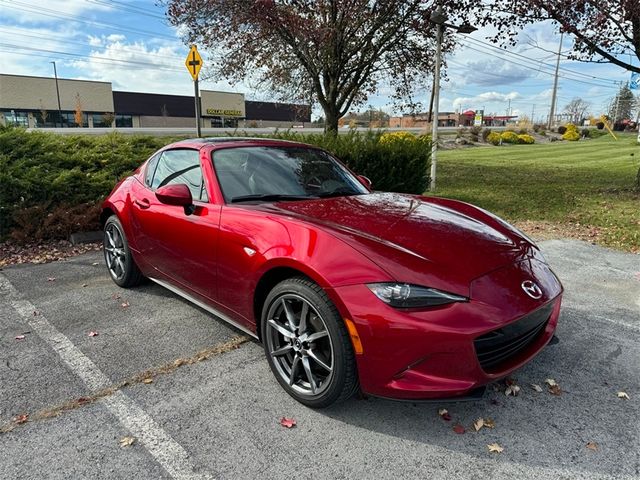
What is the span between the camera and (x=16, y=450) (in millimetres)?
2359

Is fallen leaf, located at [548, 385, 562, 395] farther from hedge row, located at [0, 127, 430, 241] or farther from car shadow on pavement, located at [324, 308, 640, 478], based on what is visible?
hedge row, located at [0, 127, 430, 241]

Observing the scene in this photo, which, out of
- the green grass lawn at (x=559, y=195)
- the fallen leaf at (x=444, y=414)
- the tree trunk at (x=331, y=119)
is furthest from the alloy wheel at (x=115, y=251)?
the tree trunk at (x=331, y=119)

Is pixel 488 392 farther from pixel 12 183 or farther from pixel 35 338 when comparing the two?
pixel 12 183

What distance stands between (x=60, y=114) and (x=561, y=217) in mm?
63149

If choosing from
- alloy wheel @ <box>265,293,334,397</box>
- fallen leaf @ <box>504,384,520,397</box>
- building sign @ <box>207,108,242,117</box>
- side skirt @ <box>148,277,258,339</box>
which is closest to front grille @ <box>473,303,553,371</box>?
fallen leaf @ <box>504,384,520,397</box>

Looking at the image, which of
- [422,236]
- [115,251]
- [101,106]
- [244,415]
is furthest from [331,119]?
[101,106]

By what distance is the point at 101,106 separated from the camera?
60.6 metres

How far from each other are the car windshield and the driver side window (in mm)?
192

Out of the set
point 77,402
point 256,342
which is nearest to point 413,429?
point 256,342

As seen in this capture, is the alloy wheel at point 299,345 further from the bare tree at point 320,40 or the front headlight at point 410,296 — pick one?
the bare tree at point 320,40

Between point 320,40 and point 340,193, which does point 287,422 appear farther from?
point 320,40

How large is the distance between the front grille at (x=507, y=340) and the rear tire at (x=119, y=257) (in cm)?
341

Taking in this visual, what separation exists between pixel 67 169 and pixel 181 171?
410 cm

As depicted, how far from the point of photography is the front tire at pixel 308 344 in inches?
96.0
